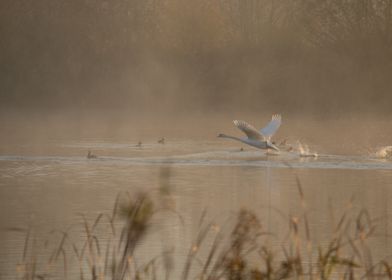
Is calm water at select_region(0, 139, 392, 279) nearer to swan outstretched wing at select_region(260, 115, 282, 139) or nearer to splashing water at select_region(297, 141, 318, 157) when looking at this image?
splashing water at select_region(297, 141, 318, 157)

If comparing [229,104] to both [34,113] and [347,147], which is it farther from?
[347,147]

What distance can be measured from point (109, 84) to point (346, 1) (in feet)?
27.4

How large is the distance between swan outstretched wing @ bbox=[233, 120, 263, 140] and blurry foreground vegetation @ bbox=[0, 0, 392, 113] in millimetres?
16168

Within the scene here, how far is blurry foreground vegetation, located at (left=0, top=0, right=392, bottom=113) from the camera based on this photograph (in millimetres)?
35688

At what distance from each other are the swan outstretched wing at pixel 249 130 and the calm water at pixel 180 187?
0.41 meters

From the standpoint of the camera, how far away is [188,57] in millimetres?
37000

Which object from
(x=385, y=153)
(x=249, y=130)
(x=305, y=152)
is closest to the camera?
(x=249, y=130)

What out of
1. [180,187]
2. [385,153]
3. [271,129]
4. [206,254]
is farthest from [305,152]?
[206,254]

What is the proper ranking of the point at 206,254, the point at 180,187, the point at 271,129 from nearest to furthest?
1. the point at 206,254
2. the point at 180,187
3. the point at 271,129

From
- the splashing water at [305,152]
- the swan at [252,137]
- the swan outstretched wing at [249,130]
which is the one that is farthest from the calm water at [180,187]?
the swan outstretched wing at [249,130]

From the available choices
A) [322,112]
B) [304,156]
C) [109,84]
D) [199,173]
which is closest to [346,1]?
[322,112]

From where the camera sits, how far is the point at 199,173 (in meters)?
16.8

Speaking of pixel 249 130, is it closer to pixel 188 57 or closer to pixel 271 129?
pixel 271 129

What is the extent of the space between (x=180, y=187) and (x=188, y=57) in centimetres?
2257
